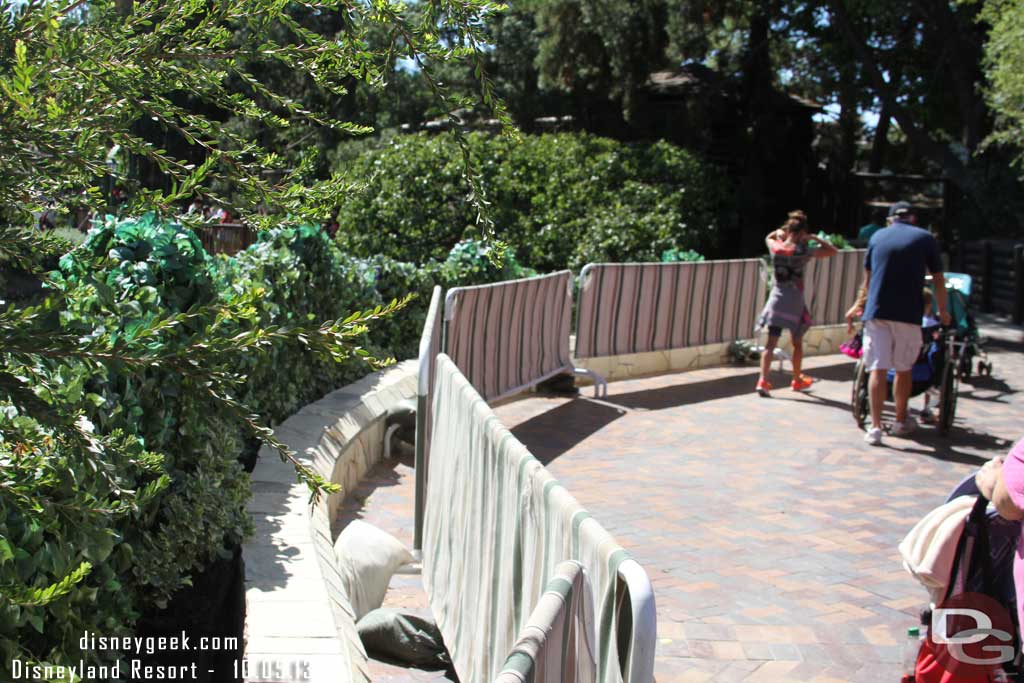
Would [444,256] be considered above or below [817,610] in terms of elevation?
above

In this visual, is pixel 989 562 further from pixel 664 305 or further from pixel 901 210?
pixel 664 305

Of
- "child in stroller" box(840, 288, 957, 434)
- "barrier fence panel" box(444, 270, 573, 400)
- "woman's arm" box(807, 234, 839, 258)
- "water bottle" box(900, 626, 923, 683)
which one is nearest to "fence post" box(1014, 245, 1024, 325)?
"woman's arm" box(807, 234, 839, 258)

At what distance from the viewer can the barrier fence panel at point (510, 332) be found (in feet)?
27.3

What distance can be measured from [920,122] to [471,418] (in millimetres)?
26378

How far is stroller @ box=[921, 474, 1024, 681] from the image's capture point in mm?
3773

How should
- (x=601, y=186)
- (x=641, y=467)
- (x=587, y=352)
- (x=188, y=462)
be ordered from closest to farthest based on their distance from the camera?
(x=188, y=462)
(x=641, y=467)
(x=587, y=352)
(x=601, y=186)

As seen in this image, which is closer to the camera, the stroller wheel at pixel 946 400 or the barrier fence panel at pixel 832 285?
the stroller wheel at pixel 946 400

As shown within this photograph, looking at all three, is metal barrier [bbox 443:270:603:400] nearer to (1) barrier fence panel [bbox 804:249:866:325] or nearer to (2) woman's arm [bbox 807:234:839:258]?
(2) woman's arm [bbox 807:234:839:258]

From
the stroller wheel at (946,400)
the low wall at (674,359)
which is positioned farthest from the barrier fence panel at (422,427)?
the low wall at (674,359)

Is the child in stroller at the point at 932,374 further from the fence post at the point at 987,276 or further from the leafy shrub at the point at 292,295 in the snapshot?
the fence post at the point at 987,276

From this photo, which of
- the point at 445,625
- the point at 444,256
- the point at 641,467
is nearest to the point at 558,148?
the point at 444,256

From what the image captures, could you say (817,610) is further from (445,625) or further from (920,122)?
(920,122)

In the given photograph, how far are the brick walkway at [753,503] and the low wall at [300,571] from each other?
1.51ft

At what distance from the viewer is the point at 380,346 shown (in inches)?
417
